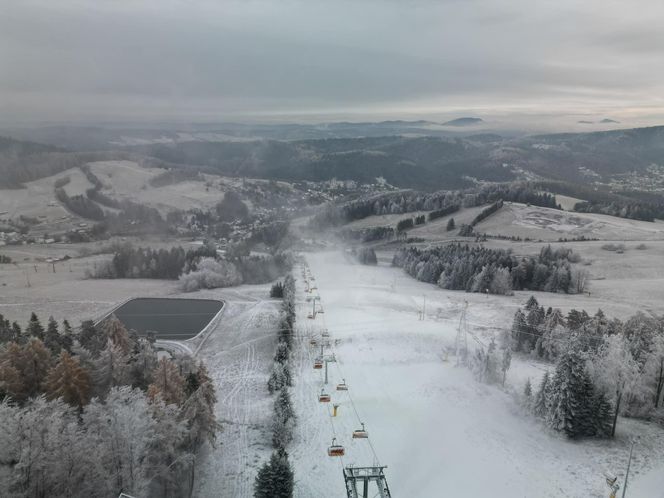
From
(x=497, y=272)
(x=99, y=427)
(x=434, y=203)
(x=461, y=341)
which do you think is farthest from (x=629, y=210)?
(x=99, y=427)

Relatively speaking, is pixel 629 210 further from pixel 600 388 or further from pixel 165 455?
pixel 165 455

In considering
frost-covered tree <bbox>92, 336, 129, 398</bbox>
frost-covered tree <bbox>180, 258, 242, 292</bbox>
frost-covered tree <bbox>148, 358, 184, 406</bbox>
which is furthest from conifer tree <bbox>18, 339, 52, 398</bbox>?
frost-covered tree <bbox>180, 258, 242, 292</bbox>

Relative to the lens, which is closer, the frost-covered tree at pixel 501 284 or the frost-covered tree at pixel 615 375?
the frost-covered tree at pixel 615 375

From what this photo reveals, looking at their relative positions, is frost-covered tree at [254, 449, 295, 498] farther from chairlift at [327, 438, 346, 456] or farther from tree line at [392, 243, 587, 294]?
tree line at [392, 243, 587, 294]

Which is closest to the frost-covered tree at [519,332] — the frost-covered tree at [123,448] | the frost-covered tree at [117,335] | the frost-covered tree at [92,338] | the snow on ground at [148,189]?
the frost-covered tree at [117,335]

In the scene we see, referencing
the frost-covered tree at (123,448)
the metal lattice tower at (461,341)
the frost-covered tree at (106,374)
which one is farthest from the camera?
the metal lattice tower at (461,341)

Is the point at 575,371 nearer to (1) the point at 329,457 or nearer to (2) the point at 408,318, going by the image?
(1) the point at 329,457

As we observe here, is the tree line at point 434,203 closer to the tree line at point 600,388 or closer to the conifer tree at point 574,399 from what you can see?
the tree line at point 600,388

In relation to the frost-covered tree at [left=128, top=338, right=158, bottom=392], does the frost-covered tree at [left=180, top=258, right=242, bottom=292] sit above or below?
below
